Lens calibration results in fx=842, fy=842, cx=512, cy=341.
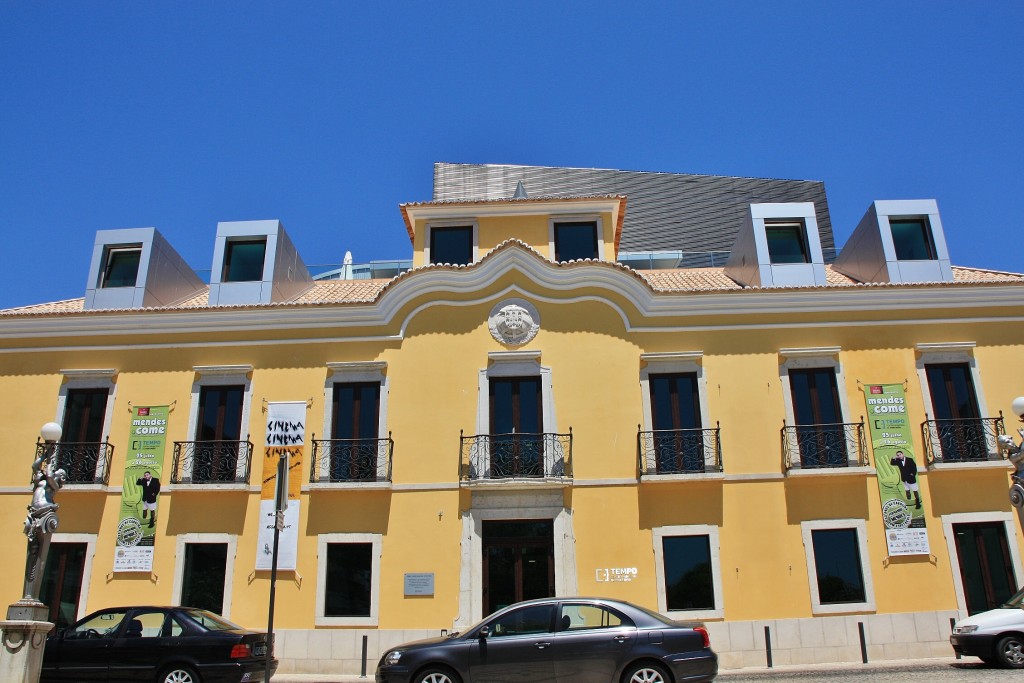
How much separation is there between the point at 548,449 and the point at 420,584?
3817 mm

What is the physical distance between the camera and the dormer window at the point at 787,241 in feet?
67.7

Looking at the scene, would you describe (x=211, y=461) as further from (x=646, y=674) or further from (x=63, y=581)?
(x=646, y=674)

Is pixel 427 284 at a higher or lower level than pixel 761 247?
lower

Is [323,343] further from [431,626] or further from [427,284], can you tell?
[431,626]

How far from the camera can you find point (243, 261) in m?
21.2

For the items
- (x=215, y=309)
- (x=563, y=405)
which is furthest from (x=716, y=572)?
(x=215, y=309)

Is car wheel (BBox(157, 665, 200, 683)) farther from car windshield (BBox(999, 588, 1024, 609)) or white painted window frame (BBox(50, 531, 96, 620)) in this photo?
car windshield (BBox(999, 588, 1024, 609))

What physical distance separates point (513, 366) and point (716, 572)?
238 inches

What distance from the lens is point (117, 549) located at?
17.8m

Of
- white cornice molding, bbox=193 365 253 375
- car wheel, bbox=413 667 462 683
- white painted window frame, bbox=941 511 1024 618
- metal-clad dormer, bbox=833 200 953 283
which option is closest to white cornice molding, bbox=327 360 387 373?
white cornice molding, bbox=193 365 253 375

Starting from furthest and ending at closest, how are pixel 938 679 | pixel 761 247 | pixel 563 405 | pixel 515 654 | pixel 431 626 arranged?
pixel 761 247, pixel 563 405, pixel 431 626, pixel 938 679, pixel 515 654

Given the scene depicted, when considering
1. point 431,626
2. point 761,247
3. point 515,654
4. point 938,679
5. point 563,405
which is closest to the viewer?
point 515,654

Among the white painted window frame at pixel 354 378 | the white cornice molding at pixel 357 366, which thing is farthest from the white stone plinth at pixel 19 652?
the white cornice molding at pixel 357 366

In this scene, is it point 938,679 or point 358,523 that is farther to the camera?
point 358,523
